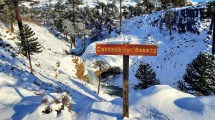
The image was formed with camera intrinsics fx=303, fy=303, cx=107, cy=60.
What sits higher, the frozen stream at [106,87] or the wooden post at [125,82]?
the wooden post at [125,82]

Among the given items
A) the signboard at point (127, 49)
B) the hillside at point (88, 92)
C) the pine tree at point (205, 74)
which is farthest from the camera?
the pine tree at point (205, 74)

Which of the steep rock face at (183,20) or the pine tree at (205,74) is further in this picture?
the steep rock face at (183,20)

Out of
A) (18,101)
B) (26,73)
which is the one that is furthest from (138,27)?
(18,101)

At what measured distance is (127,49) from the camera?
1531 centimetres

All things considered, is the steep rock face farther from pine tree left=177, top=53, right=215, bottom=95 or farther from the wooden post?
the wooden post

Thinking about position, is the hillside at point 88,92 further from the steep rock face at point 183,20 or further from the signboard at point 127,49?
the signboard at point 127,49

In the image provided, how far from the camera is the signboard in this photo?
15.2m

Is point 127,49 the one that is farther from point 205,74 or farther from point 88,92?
point 88,92

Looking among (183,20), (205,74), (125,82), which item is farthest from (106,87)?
(125,82)

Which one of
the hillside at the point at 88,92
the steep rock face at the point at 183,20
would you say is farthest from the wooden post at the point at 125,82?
the steep rock face at the point at 183,20

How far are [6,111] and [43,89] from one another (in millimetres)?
8897

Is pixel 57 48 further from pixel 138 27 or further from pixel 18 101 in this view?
pixel 18 101

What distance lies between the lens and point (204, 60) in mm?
31844

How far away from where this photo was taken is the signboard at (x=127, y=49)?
49.8 feet
